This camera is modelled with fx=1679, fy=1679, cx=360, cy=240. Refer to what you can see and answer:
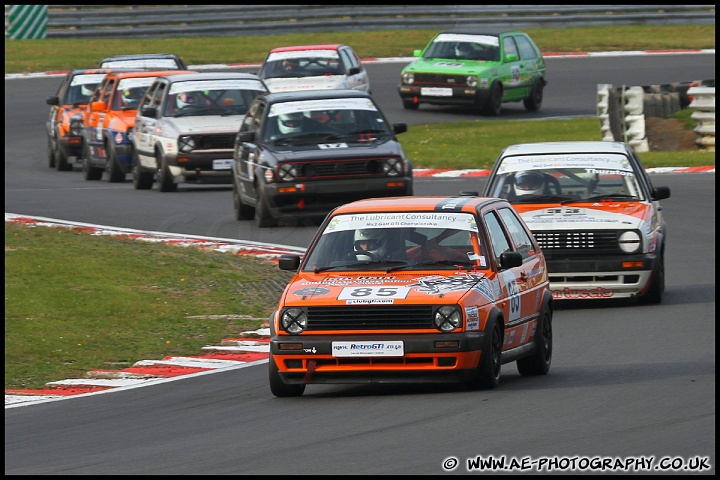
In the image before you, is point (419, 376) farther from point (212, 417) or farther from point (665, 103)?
point (665, 103)

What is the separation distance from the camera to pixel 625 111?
2919 centimetres

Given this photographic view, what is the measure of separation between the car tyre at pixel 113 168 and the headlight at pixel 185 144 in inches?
145

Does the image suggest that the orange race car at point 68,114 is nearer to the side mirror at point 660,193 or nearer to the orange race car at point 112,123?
the orange race car at point 112,123

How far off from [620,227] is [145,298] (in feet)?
14.8

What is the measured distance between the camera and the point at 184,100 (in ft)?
82.8

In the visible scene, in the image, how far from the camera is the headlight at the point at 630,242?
49.3ft

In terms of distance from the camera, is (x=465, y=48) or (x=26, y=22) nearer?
(x=465, y=48)

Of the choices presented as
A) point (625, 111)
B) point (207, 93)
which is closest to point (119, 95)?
point (207, 93)

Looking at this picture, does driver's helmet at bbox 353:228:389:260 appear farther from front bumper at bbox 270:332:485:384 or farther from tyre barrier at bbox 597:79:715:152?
tyre barrier at bbox 597:79:715:152

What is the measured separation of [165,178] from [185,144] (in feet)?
3.45

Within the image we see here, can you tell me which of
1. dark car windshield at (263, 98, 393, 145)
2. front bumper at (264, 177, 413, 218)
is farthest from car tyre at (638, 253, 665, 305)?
dark car windshield at (263, 98, 393, 145)

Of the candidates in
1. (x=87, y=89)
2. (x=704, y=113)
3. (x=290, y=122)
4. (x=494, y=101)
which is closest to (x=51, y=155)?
(x=87, y=89)

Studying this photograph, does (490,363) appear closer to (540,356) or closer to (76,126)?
(540,356)

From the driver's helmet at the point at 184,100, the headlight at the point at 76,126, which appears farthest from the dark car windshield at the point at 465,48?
the driver's helmet at the point at 184,100
